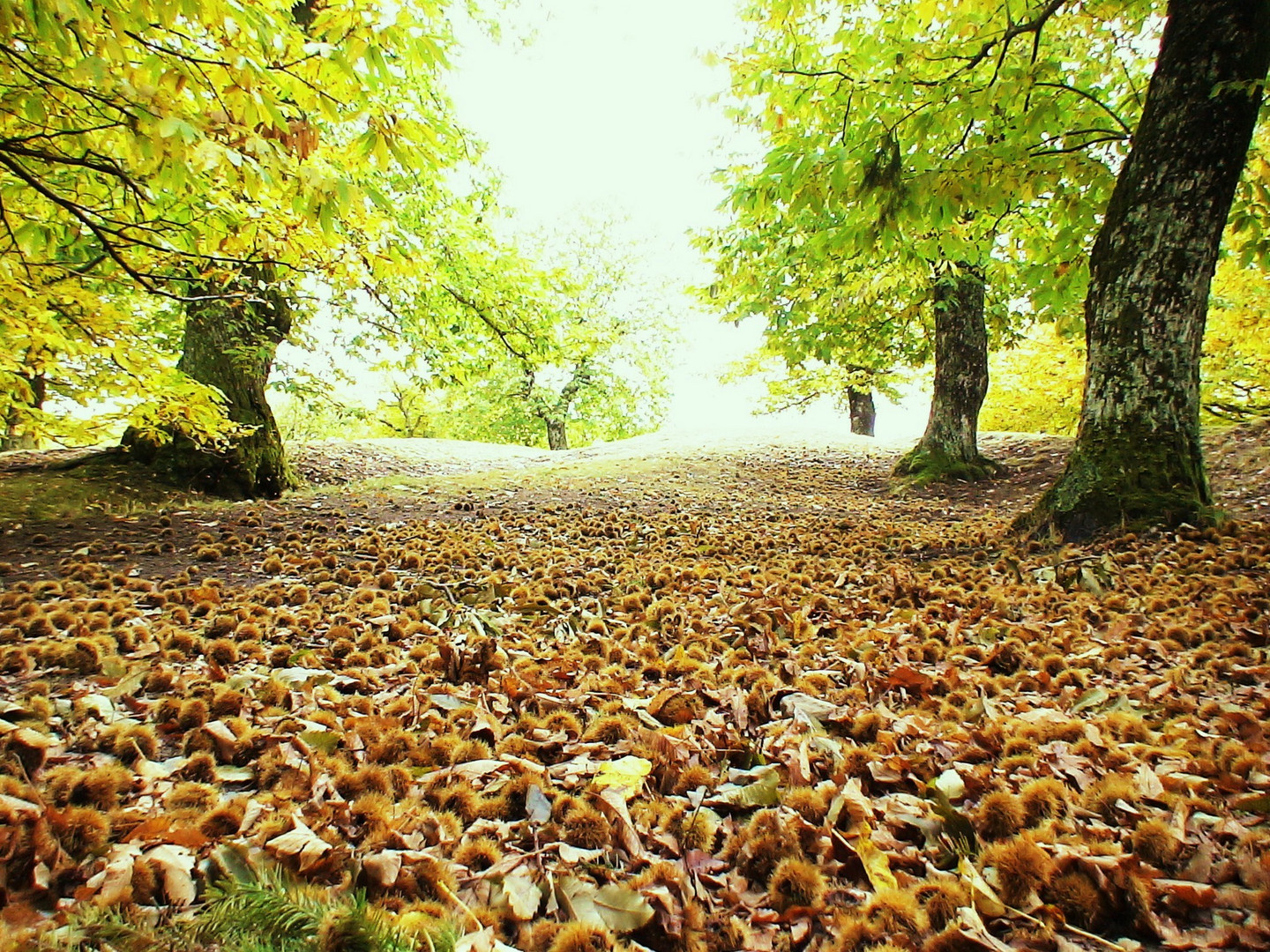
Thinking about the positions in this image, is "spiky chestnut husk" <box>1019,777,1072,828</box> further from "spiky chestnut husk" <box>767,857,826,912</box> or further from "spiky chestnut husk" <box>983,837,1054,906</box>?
"spiky chestnut husk" <box>767,857,826,912</box>

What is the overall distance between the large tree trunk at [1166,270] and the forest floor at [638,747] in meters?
0.45

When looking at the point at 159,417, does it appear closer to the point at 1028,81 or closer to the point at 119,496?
the point at 119,496

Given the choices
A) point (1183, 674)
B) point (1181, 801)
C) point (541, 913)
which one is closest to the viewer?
point (541, 913)

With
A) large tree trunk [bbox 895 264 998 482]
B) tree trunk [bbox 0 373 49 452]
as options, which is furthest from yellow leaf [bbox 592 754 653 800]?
large tree trunk [bbox 895 264 998 482]

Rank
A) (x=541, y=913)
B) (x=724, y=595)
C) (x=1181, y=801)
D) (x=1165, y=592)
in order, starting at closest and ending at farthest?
1. (x=541, y=913)
2. (x=1181, y=801)
3. (x=1165, y=592)
4. (x=724, y=595)

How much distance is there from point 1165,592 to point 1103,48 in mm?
Answer: 5809

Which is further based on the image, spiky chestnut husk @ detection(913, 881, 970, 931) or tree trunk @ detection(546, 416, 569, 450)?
tree trunk @ detection(546, 416, 569, 450)

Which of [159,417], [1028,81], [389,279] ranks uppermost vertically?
[1028,81]

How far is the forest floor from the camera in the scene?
119cm

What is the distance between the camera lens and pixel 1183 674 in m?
2.16

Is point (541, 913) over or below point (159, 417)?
below

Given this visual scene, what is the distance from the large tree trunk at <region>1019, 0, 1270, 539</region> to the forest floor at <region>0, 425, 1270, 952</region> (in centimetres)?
45

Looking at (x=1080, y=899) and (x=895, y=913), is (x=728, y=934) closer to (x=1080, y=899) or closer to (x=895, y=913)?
(x=895, y=913)

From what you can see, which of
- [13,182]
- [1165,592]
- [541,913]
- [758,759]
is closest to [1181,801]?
[758,759]
